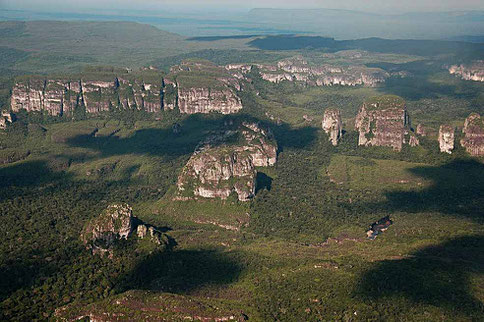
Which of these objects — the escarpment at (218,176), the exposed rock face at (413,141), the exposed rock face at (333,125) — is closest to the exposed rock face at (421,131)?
the exposed rock face at (413,141)

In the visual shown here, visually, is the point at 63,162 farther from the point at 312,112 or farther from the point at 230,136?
the point at 312,112

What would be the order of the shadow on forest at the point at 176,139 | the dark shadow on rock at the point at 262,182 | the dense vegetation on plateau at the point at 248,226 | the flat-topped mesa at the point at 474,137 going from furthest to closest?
the shadow on forest at the point at 176,139 < the flat-topped mesa at the point at 474,137 < the dark shadow on rock at the point at 262,182 < the dense vegetation on plateau at the point at 248,226

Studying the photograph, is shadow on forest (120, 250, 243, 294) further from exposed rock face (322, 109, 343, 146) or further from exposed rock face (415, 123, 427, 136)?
exposed rock face (415, 123, 427, 136)

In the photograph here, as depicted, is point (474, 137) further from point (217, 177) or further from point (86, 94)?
point (86, 94)

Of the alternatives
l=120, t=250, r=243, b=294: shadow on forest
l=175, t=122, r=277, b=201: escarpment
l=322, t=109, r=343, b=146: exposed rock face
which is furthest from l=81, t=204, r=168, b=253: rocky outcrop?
l=322, t=109, r=343, b=146: exposed rock face

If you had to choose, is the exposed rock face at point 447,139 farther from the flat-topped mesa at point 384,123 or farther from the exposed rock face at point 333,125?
the exposed rock face at point 333,125
